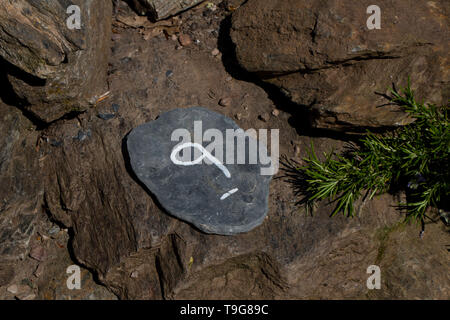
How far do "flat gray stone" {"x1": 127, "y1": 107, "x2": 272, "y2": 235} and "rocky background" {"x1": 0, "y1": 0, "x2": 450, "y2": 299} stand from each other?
0.56ft

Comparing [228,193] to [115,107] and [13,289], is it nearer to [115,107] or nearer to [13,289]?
[115,107]

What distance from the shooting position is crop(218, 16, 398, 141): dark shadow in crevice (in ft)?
13.2

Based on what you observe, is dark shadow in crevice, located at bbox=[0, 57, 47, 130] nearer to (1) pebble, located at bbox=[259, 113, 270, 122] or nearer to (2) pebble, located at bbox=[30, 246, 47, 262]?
→ (2) pebble, located at bbox=[30, 246, 47, 262]

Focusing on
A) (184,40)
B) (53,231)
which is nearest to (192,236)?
(53,231)

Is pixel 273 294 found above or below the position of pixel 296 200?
below

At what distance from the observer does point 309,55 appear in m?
3.79

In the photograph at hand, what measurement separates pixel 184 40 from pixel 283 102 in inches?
48.8

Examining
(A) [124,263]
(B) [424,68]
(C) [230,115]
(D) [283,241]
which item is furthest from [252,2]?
(A) [124,263]

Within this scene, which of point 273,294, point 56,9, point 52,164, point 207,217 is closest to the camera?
point 56,9

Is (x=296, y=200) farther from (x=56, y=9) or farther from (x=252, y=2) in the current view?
(x=56, y=9)

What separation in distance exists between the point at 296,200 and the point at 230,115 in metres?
1.05

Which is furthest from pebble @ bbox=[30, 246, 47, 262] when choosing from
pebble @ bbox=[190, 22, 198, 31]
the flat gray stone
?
pebble @ bbox=[190, 22, 198, 31]

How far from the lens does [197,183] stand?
370 cm

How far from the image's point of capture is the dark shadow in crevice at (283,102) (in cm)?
401
